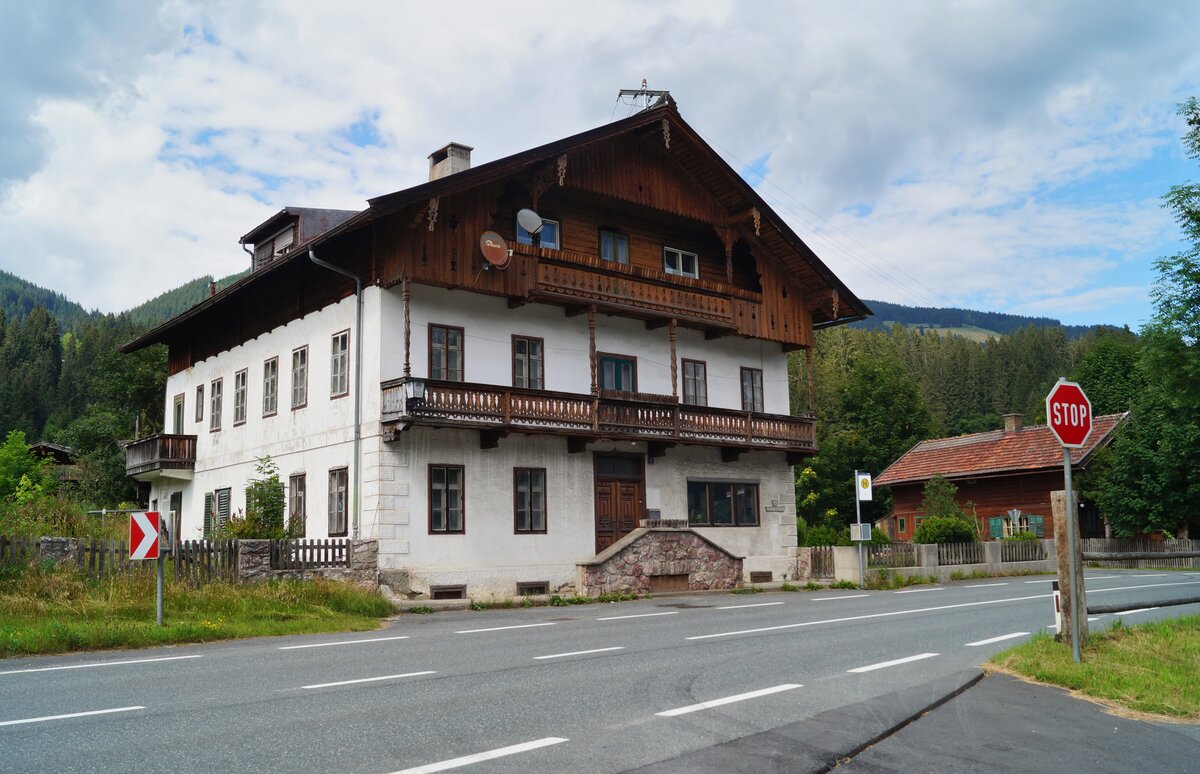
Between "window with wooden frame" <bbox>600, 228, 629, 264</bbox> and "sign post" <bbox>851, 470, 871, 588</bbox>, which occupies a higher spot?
"window with wooden frame" <bbox>600, 228, 629, 264</bbox>

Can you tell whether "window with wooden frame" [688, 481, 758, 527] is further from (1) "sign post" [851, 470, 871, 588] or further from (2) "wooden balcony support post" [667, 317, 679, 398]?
(1) "sign post" [851, 470, 871, 588]

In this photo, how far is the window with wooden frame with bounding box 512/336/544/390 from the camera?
26188 mm

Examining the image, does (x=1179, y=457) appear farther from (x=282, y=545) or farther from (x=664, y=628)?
(x=282, y=545)

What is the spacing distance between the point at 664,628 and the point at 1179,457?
1341 inches

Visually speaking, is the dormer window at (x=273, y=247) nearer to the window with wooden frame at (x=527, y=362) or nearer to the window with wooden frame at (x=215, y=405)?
the window with wooden frame at (x=215, y=405)

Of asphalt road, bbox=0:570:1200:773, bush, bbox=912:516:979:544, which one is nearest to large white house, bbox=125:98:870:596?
bush, bbox=912:516:979:544

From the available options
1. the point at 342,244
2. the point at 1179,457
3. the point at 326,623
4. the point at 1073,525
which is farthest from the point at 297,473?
the point at 1179,457

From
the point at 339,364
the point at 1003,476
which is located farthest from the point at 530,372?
the point at 1003,476

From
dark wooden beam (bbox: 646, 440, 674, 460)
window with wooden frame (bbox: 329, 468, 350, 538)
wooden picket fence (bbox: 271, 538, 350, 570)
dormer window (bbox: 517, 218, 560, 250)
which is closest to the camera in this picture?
wooden picket fence (bbox: 271, 538, 350, 570)

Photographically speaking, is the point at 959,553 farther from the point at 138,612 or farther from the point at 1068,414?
the point at 138,612

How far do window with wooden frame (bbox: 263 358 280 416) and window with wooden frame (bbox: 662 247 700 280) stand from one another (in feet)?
38.2

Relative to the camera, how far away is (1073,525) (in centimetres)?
1126

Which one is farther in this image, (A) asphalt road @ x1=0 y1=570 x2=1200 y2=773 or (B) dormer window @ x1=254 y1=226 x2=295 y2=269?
(B) dormer window @ x1=254 y1=226 x2=295 y2=269

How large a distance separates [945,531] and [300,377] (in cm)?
2055
